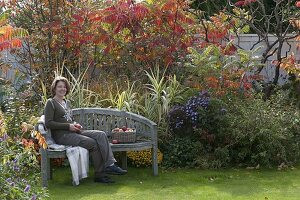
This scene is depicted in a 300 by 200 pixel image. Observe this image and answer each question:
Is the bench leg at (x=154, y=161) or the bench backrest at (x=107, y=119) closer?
the bench leg at (x=154, y=161)

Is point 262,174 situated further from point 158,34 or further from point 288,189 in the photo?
point 158,34

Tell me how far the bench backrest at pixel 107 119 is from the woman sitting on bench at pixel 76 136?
0.59 metres

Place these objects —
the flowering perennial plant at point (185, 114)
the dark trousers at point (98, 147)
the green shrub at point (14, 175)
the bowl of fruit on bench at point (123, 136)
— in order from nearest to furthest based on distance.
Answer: the green shrub at point (14, 175) → the dark trousers at point (98, 147) → the bowl of fruit on bench at point (123, 136) → the flowering perennial plant at point (185, 114)

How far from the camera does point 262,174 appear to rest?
831 centimetres

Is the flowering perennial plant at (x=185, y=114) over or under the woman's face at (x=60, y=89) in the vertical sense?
under

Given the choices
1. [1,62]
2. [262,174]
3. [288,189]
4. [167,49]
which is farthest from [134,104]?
[1,62]

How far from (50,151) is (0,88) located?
14.9 feet

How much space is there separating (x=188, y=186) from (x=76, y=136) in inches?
63.0

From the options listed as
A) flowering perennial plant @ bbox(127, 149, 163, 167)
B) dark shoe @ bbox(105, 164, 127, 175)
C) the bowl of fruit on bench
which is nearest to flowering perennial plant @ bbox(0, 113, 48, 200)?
dark shoe @ bbox(105, 164, 127, 175)

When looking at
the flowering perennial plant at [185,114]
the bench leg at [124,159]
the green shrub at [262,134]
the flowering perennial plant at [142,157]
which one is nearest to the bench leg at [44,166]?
the bench leg at [124,159]

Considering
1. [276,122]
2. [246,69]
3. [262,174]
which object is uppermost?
[246,69]

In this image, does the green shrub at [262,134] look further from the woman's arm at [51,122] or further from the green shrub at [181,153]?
the woman's arm at [51,122]

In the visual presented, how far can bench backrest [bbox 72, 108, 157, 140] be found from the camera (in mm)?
8422

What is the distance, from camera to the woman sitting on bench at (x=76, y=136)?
771 cm
